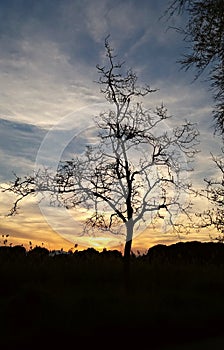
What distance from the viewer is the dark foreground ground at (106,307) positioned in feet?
22.1

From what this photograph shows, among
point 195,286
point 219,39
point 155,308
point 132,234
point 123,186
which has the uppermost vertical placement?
point 219,39

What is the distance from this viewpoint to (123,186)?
11.3m

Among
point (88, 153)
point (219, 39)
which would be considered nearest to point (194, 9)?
point (219, 39)

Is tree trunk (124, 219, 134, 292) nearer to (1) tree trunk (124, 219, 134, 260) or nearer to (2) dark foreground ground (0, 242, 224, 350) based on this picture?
(1) tree trunk (124, 219, 134, 260)

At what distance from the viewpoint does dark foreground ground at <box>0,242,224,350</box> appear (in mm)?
6727

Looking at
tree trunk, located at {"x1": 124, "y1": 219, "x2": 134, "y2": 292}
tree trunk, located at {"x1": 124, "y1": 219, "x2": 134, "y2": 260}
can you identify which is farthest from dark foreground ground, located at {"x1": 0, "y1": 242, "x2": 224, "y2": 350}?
tree trunk, located at {"x1": 124, "y1": 219, "x2": 134, "y2": 260}

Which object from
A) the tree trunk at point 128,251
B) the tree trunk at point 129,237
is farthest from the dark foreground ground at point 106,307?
the tree trunk at point 129,237

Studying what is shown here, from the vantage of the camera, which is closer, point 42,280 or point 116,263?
point 42,280

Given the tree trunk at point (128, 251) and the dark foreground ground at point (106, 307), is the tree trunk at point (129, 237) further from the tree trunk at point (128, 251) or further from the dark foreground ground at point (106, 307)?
the dark foreground ground at point (106, 307)

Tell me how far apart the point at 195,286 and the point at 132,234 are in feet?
8.98

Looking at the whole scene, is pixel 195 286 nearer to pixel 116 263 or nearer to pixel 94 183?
pixel 116 263

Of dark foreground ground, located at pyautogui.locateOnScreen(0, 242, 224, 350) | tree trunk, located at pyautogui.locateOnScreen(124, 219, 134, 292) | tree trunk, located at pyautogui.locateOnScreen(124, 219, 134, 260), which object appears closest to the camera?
dark foreground ground, located at pyautogui.locateOnScreen(0, 242, 224, 350)

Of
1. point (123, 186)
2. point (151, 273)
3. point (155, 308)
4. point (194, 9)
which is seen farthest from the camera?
point (151, 273)

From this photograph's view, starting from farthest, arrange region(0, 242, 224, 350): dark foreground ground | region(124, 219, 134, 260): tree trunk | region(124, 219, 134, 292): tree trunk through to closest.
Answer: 1. region(124, 219, 134, 260): tree trunk
2. region(124, 219, 134, 292): tree trunk
3. region(0, 242, 224, 350): dark foreground ground
